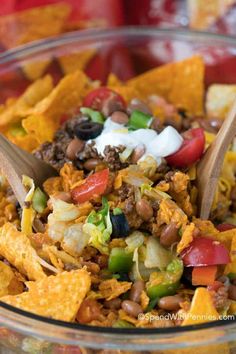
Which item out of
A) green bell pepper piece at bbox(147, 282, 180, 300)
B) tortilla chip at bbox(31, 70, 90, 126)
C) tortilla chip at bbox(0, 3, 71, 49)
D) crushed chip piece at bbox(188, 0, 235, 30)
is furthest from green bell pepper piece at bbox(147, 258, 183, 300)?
crushed chip piece at bbox(188, 0, 235, 30)

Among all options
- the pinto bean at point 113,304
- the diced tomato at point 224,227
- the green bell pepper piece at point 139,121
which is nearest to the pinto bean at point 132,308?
the pinto bean at point 113,304

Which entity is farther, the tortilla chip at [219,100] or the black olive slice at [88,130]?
the tortilla chip at [219,100]

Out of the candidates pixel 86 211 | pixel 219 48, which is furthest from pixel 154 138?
pixel 219 48

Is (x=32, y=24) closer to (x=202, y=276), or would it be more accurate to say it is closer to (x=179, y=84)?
(x=179, y=84)

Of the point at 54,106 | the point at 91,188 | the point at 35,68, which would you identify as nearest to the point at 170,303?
the point at 91,188

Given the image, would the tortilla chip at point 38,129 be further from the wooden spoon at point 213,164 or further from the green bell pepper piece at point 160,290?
the green bell pepper piece at point 160,290

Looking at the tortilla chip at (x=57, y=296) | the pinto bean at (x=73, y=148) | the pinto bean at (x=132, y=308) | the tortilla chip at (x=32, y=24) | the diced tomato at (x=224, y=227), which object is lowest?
the diced tomato at (x=224, y=227)

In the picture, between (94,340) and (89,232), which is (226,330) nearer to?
(94,340)
